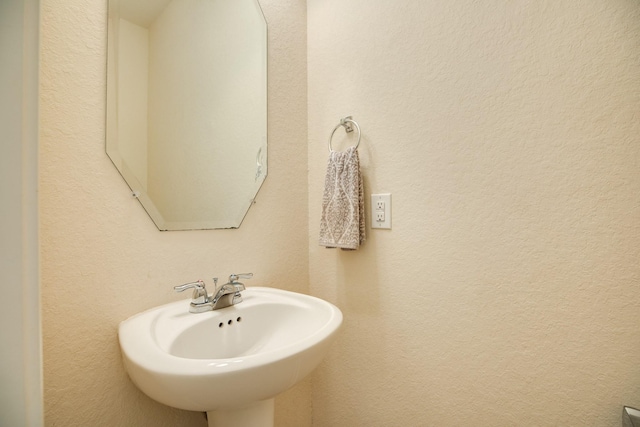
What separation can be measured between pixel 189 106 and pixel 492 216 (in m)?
1.01

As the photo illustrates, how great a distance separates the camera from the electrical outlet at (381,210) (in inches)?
36.3

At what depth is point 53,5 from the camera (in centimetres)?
59

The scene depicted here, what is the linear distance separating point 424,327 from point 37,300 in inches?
36.4

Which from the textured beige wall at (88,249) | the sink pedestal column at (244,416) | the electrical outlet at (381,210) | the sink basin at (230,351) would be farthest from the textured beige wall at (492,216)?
the textured beige wall at (88,249)

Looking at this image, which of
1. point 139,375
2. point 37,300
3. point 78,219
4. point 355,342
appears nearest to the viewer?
point 37,300

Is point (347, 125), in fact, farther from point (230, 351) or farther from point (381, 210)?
point (230, 351)

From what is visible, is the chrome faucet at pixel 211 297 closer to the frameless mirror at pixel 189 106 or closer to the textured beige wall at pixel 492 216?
the frameless mirror at pixel 189 106

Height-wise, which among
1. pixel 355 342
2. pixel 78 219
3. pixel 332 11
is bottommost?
pixel 355 342

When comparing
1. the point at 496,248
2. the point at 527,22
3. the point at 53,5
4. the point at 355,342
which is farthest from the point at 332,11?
the point at 355,342

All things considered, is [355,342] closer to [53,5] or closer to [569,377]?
[569,377]

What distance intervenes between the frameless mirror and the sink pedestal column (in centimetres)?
53

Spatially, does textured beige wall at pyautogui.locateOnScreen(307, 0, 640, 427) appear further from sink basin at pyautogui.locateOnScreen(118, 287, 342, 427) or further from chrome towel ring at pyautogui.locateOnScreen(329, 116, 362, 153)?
sink basin at pyautogui.locateOnScreen(118, 287, 342, 427)

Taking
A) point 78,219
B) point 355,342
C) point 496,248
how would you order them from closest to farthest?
1. point 78,219
2. point 496,248
3. point 355,342

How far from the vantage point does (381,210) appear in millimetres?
938
